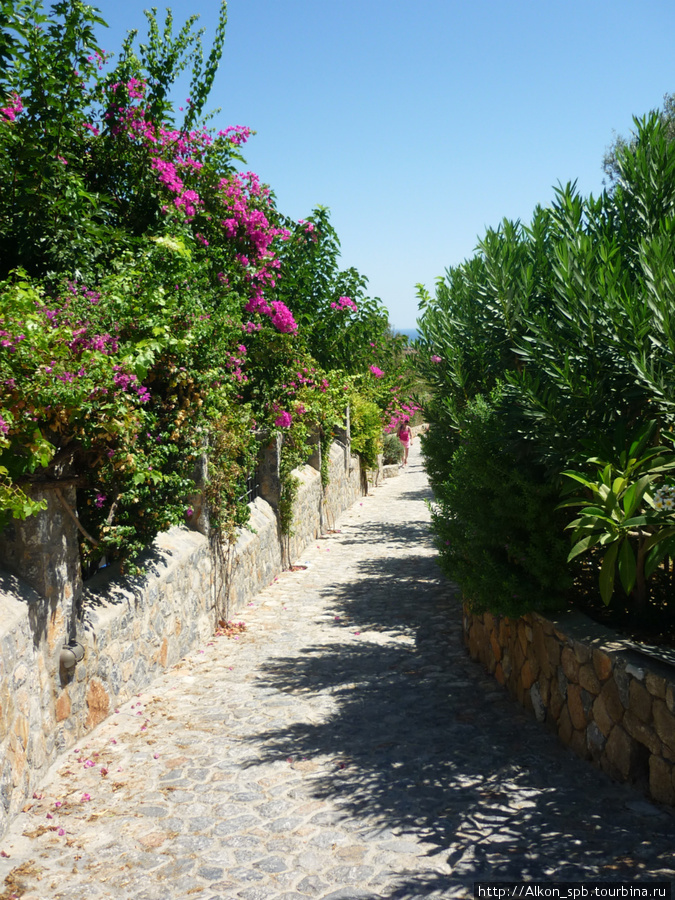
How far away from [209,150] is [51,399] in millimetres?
5934

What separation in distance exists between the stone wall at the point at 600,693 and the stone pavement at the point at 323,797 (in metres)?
0.16

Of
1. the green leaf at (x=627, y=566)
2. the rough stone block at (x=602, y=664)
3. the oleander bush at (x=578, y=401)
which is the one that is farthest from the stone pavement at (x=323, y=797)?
the green leaf at (x=627, y=566)

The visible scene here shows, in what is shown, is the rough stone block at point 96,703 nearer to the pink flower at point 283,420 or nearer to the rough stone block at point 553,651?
the rough stone block at point 553,651

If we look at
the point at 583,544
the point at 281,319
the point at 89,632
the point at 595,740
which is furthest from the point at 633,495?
the point at 281,319

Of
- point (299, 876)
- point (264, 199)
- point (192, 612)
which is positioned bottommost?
point (299, 876)

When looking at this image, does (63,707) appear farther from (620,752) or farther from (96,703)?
(620,752)

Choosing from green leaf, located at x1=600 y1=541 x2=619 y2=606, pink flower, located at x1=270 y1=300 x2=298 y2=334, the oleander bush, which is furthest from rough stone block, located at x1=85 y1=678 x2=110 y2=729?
pink flower, located at x1=270 y1=300 x2=298 y2=334

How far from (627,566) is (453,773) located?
5.80 ft

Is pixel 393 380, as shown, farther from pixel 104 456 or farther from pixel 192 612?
pixel 104 456

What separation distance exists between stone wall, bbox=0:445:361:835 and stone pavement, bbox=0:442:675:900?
0.20 metres

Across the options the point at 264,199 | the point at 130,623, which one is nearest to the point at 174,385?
the point at 130,623

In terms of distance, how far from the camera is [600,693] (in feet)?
15.6

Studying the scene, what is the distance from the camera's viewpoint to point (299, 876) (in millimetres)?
3711

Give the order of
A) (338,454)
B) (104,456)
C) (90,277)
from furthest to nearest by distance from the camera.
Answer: (338,454)
(90,277)
(104,456)
